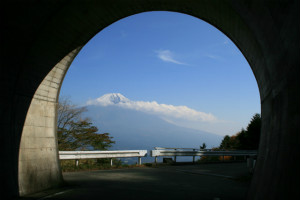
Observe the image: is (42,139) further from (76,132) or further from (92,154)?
(76,132)

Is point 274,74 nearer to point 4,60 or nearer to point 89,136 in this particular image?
point 4,60

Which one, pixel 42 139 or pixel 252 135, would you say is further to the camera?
pixel 252 135

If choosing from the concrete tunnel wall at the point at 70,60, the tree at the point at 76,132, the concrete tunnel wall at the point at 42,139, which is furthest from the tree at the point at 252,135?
the concrete tunnel wall at the point at 42,139

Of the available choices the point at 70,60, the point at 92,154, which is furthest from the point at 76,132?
the point at 70,60

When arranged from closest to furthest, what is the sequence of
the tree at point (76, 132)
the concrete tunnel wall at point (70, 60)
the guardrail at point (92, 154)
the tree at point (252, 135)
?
the concrete tunnel wall at point (70, 60), the guardrail at point (92, 154), the tree at point (76, 132), the tree at point (252, 135)

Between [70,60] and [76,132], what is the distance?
777 inches

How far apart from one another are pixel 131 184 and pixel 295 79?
7343 millimetres

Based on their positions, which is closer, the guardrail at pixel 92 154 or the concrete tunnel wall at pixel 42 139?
the concrete tunnel wall at pixel 42 139

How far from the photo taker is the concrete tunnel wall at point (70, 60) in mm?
4277

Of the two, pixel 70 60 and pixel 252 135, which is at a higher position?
pixel 70 60

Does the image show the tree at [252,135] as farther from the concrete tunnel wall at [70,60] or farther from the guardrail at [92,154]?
the concrete tunnel wall at [70,60]

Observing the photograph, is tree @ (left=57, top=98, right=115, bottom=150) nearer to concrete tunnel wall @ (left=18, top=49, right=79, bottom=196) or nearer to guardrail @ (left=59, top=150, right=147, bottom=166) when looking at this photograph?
guardrail @ (left=59, top=150, right=147, bottom=166)

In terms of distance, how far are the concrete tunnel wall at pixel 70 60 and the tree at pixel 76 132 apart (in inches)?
735

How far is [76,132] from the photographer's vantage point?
2833 cm
